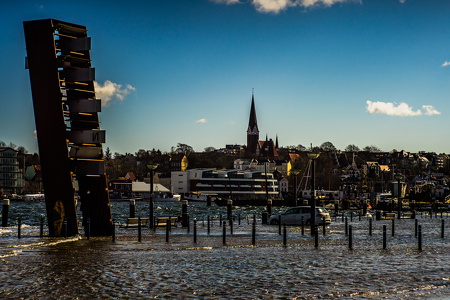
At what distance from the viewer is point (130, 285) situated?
14.4 m

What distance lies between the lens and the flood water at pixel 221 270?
44.1ft

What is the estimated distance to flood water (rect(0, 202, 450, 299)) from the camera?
44.1 ft

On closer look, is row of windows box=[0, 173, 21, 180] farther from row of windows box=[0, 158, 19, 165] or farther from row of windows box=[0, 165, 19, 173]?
row of windows box=[0, 158, 19, 165]

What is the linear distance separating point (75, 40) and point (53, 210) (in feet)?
28.2

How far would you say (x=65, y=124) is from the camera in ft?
100

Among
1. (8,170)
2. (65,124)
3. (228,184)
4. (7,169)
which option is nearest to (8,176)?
(8,170)

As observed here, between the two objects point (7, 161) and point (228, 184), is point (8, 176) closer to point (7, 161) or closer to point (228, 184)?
point (7, 161)

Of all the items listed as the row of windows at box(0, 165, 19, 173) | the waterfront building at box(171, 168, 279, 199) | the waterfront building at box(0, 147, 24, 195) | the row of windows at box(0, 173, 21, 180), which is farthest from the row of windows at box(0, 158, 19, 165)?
the waterfront building at box(171, 168, 279, 199)

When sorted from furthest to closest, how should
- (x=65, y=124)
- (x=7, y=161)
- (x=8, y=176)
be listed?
(x=8, y=176)
(x=7, y=161)
(x=65, y=124)

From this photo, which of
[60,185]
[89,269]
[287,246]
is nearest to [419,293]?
[89,269]

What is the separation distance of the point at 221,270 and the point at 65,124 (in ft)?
52.3

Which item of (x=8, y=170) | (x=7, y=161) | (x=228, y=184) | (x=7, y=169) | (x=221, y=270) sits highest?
(x=7, y=161)

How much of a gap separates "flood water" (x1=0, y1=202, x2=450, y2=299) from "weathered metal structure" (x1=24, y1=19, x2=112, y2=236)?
4346 mm

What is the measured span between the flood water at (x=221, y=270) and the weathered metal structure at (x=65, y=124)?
14.3 ft
